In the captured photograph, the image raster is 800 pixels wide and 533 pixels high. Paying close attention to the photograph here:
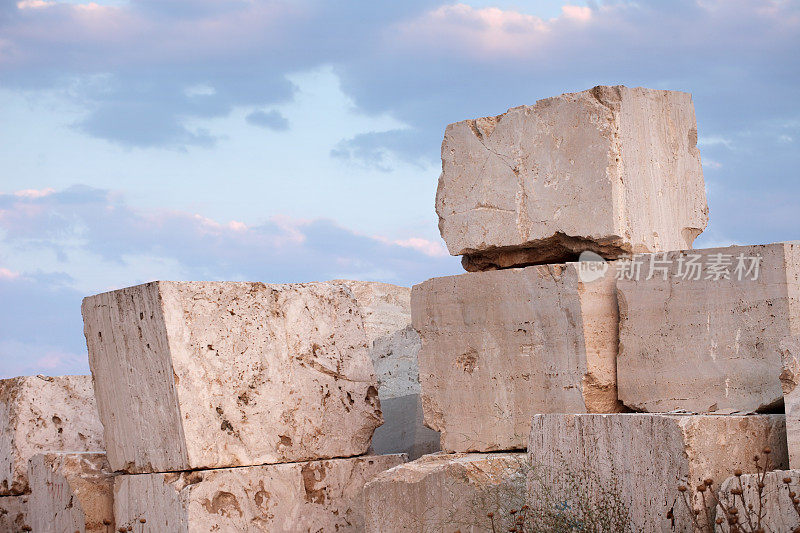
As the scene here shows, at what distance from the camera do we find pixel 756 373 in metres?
4.65

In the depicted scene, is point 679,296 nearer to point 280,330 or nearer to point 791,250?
point 791,250

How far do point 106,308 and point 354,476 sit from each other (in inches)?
67.3

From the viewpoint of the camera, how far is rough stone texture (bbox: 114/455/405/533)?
5.25 metres

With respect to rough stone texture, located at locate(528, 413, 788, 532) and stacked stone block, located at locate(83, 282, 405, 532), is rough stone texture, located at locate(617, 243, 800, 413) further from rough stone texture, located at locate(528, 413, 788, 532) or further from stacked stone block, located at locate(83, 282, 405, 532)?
stacked stone block, located at locate(83, 282, 405, 532)

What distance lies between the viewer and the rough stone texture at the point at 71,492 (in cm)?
584

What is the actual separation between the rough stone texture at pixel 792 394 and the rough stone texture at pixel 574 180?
3.55 feet

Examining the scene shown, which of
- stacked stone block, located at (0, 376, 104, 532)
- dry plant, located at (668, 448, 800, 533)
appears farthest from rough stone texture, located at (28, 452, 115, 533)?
dry plant, located at (668, 448, 800, 533)

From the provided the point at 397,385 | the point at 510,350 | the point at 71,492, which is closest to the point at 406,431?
the point at 397,385

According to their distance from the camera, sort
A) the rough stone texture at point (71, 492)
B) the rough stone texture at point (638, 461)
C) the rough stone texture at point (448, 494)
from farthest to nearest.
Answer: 1. the rough stone texture at point (71, 492)
2. the rough stone texture at point (448, 494)
3. the rough stone texture at point (638, 461)

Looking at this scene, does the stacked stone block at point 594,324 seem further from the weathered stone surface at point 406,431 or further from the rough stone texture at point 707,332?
the weathered stone surface at point 406,431

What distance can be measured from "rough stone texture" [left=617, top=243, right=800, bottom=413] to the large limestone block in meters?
1.71

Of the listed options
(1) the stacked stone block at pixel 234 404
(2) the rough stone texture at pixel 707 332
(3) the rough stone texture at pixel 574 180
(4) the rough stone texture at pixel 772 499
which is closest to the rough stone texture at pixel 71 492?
(1) the stacked stone block at pixel 234 404

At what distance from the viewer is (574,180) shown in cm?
518

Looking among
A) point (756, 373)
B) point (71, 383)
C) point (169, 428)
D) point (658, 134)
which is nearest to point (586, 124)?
point (658, 134)
